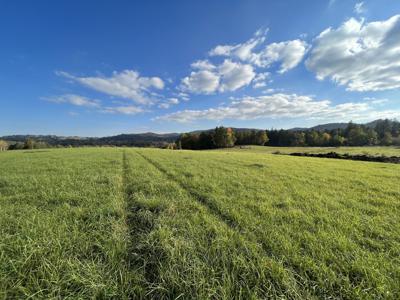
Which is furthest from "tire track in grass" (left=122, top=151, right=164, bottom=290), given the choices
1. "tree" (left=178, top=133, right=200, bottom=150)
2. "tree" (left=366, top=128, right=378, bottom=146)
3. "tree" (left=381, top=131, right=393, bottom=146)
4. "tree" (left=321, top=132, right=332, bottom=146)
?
"tree" (left=366, top=128, right=378, bottom=146)

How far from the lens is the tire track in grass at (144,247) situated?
313 centimetres

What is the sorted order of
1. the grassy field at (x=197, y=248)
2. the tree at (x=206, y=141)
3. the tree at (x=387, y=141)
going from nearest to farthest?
1. the grassy field at (x=197, y=248)
2. the tree at (x=387, y=141)
3. the tree at (x=206, y=141)

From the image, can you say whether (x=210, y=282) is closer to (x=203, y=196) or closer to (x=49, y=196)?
(x=203, y=196)

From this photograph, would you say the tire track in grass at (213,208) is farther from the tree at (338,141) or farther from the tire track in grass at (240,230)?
the tree at (338,141)

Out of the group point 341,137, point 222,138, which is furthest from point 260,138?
point 341,137

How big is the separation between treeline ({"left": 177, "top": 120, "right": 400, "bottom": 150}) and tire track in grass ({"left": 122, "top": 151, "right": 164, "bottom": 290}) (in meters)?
79.4

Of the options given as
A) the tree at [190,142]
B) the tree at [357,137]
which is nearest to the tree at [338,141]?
the tree at [357,137]

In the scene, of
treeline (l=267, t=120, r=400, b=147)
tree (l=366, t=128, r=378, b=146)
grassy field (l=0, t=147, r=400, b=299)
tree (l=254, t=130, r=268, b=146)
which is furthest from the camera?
tree (l=254, t=130, r=268, b=146)

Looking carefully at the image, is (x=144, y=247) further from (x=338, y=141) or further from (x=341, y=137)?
(x=341, y=137)

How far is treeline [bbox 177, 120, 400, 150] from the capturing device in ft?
282

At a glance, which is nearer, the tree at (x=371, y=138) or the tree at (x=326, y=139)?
the tree at (x=371, y=138)

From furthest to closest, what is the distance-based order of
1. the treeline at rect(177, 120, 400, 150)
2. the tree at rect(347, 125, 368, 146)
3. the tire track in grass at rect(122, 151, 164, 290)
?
Answer: the tree at rect(347, 125, 368, 146) < the treeline at rect(177, 120, 400, 150) < the tire track in grass at rect(122, 151, 164, 290)

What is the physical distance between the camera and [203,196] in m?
A: 7.31

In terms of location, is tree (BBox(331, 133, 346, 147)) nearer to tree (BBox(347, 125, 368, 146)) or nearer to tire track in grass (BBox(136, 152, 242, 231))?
tree (BBox(347, 125, 368, 146))
